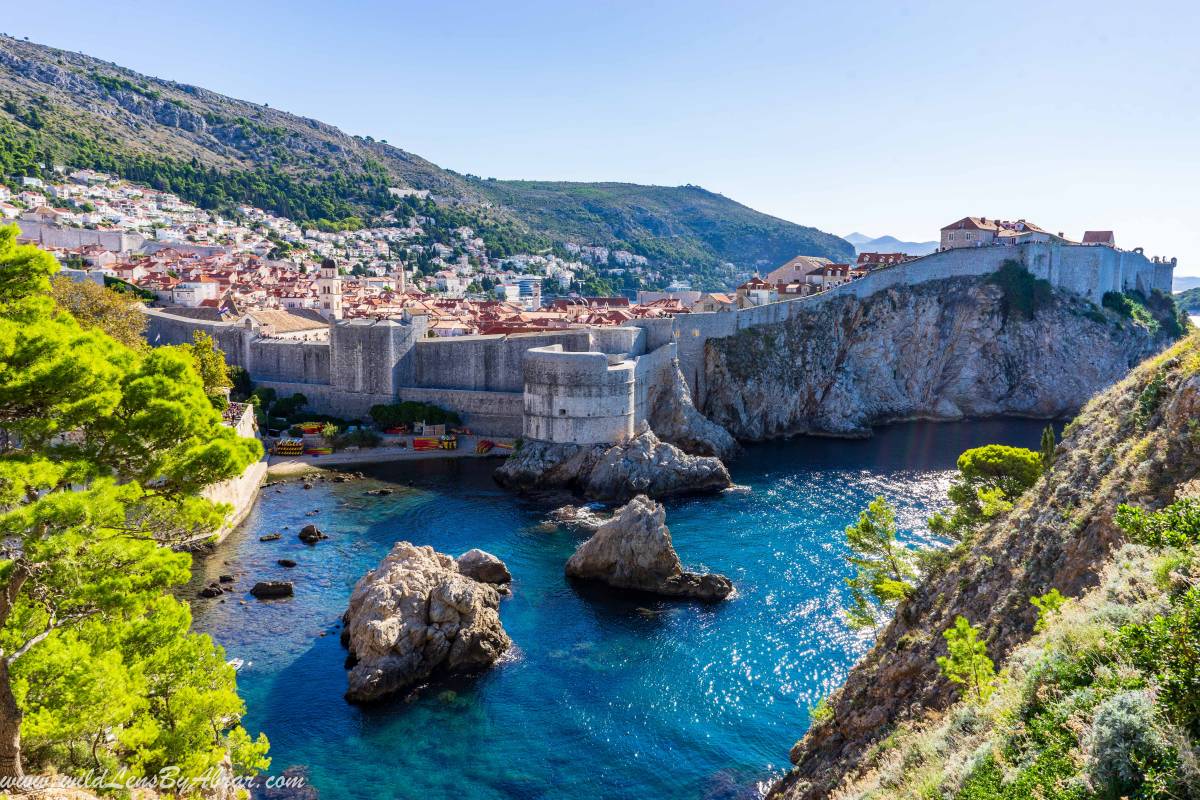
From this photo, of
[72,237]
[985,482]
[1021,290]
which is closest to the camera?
[985,482]

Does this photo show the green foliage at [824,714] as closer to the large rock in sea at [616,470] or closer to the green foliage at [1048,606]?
the green foliage at [1048,606]

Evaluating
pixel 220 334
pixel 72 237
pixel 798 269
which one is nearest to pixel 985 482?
pixel 220 334

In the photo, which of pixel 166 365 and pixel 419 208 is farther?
pixel 419 208

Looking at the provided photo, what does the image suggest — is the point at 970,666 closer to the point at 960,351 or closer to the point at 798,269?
the point at 960,351

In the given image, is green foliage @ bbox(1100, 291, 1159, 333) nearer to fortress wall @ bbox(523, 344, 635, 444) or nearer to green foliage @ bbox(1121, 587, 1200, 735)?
fortress wall @ bbox(523, 344, 635, 444)

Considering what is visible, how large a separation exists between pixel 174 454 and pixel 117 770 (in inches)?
134

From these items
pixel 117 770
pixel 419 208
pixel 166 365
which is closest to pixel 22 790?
pixel 117 770

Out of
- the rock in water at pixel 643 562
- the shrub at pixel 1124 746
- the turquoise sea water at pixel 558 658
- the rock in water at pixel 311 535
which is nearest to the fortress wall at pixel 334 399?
the turquoise sea water at pixel 558 658

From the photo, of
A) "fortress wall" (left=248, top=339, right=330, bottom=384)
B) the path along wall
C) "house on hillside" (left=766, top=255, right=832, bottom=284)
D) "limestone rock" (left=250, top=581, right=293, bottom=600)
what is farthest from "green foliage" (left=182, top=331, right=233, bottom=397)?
"house on hillside" (left=766, top=255, right=832, bottom=284)

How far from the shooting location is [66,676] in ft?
25.7

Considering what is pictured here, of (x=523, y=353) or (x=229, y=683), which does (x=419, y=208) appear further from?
(x=229, y=683)

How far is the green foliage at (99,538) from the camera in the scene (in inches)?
309

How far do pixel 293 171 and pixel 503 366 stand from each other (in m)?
102

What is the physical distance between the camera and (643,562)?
73.4 ft
